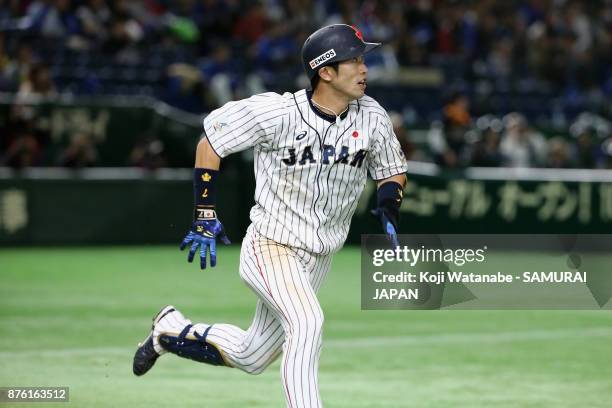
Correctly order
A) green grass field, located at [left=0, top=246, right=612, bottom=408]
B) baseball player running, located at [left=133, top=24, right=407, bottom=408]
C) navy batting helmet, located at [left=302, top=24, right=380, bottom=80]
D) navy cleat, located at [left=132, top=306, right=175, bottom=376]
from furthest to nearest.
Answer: green grass field, located at [left=0, top=246, right=612, bottom=408] < navy cleat, located at [left=132, top=306, right=175, bottom=376] < navy batting helmet, located at [left=302, top=24, right=380, bottom=80] < baseball player running, located at [left=133, top=24, right=407, bottom=408]

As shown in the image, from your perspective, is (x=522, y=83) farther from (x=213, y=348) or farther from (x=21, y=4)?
(x=213, y=348)

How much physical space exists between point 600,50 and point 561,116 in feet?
10.4

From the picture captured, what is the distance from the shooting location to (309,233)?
6938 millimetres

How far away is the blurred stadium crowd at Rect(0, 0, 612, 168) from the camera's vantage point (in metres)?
20.1

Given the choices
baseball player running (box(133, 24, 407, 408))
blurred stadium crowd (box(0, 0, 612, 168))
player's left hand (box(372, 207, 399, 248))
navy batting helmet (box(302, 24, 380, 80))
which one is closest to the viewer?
baseball player running (box(133, 24, 407, 408))

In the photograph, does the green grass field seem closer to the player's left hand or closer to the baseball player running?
the player's left hand

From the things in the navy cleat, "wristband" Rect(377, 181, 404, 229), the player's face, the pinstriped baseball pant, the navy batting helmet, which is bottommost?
the navy cleat

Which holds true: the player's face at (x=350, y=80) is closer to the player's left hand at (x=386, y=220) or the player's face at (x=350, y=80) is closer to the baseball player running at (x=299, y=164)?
the baseball player running at (x=299, y=164)

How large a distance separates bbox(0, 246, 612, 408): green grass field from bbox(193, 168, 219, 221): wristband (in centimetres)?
166

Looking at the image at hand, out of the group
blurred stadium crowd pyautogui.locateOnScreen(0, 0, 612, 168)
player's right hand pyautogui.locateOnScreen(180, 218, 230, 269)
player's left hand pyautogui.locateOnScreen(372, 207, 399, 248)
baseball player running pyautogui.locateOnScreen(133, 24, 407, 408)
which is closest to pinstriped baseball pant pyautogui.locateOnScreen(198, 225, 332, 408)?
baseball player running pyautogui.locateOnScreen(133, 24, 407, 408)

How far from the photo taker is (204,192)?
22.9ft

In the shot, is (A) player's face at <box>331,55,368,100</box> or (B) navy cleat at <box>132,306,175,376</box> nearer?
(A) player's face at <box>331,55,368,100</box>

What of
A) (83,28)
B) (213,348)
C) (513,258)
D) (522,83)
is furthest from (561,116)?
(213,348)

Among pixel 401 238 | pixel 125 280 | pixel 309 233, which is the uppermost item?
pixel 309 233
